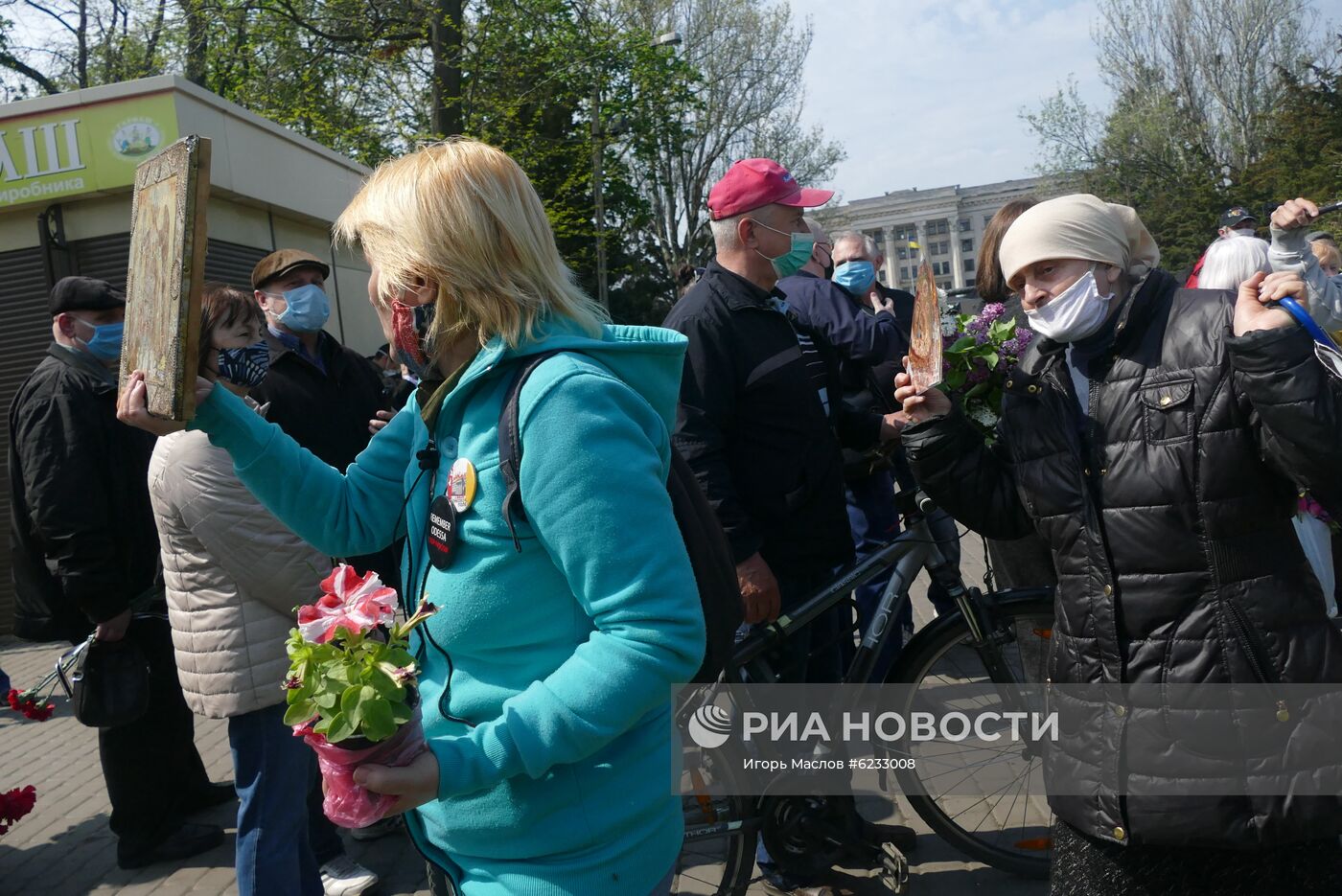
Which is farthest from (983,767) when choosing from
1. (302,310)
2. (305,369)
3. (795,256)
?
(302,310)

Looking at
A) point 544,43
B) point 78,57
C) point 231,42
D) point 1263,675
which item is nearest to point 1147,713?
point 1263,675

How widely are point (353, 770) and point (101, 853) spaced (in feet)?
12.7

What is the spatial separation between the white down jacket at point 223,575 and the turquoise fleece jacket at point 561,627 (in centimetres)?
133

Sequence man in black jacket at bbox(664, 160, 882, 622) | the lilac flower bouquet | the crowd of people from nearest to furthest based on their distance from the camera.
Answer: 1. the crowd of people
2. the lilac flower bouquet
3. man in black jacket at bbox(664, 160, 882, 622)

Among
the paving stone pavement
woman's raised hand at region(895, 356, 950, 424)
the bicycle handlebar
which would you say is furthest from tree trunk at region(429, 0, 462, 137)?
woman's raised hand at region(895, 356, 950, 424)

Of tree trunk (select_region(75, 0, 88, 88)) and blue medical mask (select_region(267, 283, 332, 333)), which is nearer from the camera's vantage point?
blue medical mask (select_region(267, 283, 332, 333))

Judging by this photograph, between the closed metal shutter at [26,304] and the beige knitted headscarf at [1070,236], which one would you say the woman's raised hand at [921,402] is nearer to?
the beige knitted headscarf at [1070,236]

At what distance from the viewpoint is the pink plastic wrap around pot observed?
56.1 inches

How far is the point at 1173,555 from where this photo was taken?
223 cm

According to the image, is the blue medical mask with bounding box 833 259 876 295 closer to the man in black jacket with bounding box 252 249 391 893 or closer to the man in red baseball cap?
Answer: the man in red baseball cap

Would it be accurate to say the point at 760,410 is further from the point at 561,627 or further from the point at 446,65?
the point at 446,65

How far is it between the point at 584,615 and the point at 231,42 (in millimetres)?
18807

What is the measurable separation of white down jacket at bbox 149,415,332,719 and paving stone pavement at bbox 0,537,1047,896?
3.92 feet

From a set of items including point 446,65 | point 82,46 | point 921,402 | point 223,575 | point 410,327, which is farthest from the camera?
point 82,46
